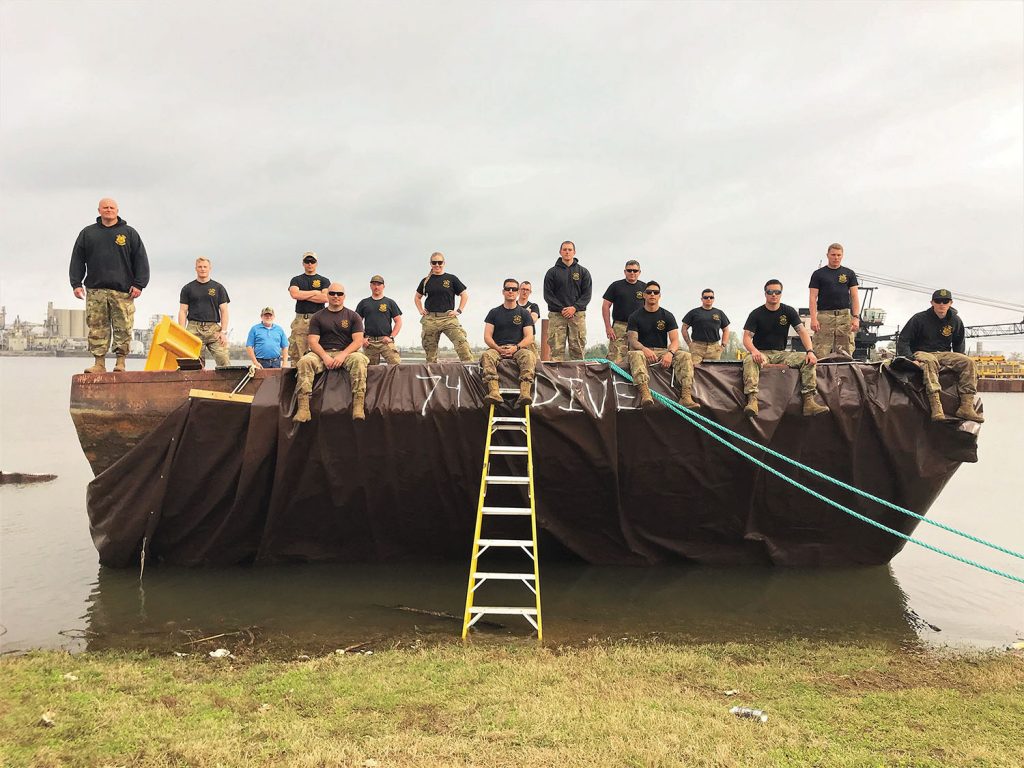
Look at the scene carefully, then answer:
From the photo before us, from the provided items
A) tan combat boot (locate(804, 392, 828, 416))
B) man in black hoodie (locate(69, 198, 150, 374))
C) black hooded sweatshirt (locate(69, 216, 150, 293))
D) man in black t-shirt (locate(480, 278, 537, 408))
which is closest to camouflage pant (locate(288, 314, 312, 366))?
man in black hoodie (locate(69, 198, 150, 374))

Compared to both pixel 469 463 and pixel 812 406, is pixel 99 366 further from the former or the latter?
pixel 812 406

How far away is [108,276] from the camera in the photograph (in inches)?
305

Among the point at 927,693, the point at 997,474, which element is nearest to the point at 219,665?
the point at 927,693

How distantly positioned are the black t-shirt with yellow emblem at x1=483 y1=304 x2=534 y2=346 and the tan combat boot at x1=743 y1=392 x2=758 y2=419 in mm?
2890

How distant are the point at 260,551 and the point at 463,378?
345cm

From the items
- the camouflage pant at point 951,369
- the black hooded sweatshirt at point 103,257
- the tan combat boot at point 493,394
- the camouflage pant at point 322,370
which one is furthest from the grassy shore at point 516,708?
the black hooded sweatshirt at point 103,257

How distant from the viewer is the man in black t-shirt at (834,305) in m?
8.91

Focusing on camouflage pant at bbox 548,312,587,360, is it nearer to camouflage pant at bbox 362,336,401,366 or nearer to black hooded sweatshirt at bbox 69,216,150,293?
camouflage pant at bbox 362,336,401,366

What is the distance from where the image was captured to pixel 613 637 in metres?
6.35

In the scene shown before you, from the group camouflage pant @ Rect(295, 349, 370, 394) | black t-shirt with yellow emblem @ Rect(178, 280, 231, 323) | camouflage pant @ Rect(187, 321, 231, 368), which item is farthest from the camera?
camouflage pant @ Rect(187, 321, 231, 368)

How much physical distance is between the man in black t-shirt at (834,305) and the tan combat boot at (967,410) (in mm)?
1540

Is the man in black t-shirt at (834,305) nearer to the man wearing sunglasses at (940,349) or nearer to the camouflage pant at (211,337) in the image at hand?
the man wearing sunglasses at (940,349)

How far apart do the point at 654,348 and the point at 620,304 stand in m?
1.43

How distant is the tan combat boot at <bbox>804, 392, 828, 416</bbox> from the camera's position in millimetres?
7637
